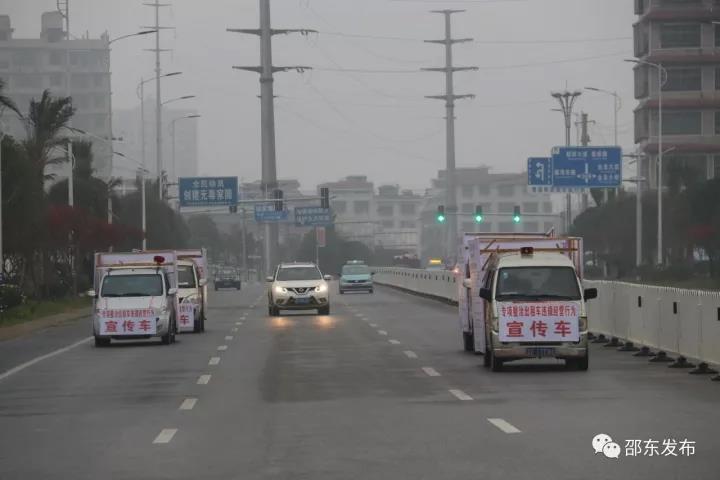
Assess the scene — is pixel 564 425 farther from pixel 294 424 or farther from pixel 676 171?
pixel 676 171

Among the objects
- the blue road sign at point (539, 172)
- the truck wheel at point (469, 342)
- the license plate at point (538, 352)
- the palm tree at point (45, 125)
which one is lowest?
the truck wheel at point (469, 342)

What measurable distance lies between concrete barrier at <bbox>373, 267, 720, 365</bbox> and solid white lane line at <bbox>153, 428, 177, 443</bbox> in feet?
33.1

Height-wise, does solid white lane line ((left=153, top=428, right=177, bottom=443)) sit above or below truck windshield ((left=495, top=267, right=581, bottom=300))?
below

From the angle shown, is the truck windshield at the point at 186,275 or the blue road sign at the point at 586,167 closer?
the truck windshield at the point at 186,275

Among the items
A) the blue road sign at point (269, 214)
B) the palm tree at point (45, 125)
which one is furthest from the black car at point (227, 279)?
the palm tree at point (45, 125)

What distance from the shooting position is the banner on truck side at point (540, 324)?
25.5 meters

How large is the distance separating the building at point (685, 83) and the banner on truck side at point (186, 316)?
90.5m

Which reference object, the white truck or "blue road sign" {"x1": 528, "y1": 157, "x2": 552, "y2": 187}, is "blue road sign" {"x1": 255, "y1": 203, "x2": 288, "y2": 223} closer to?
"blue road sign" {"x1": 528, "y1": 157, "x2": 552, "y2": 187}

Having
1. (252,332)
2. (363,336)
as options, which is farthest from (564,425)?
(252,332)

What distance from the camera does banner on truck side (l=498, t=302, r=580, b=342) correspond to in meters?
25.5

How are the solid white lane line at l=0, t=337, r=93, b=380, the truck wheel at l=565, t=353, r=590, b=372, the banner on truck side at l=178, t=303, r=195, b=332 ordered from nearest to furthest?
1. the truck wheel at l=565, t=353, r=590, b=372
2. the solid white lane line at l=0, t=337, r=93, b=380
3. the banner on truck side at l=178, t=303, r=195, b=332

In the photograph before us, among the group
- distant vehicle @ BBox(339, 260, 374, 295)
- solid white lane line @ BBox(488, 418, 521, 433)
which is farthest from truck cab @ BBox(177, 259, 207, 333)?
distant vehicle @ BBox(339, 260, 374, 295)

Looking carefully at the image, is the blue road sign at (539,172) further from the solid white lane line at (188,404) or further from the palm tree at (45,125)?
the solid white lane line at (188,404)

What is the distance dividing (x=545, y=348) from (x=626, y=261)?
79.4m
